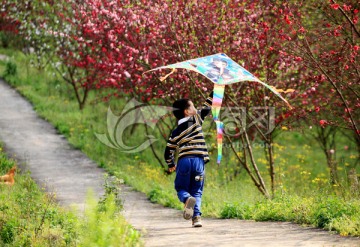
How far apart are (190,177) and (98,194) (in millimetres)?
4849

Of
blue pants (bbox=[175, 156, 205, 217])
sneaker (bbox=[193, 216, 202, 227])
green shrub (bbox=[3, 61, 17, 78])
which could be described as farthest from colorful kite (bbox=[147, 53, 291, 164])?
green shrub (bbox=[3, 61, 17, 78])

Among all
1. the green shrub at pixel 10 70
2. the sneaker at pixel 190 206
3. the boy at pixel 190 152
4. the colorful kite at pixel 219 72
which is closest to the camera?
the sneaker at pixel 190 206

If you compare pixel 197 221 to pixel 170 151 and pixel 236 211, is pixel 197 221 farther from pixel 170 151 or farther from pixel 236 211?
pixel 236 211

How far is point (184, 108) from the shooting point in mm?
10359

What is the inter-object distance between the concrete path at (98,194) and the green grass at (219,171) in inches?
12.2

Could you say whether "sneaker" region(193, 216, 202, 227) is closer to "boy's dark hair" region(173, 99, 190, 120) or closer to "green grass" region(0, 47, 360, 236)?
"green grass" region(0, 47, 360, 236)

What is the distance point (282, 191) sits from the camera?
11.8 m

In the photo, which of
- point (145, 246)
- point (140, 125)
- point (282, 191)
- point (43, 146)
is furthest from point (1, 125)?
point (145, 246)

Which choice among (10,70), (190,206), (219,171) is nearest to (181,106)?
(190,206)

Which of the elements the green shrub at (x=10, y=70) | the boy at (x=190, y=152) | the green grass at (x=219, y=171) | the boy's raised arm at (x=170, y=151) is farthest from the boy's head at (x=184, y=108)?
the green shrub at (x=10, y=70)

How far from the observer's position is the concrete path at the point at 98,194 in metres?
8.96

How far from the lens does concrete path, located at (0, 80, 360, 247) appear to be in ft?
29.4

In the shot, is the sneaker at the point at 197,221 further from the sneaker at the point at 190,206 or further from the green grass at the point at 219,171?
the green grass at the point at 219,171

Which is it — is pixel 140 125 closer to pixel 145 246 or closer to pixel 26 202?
pixel 26 202
